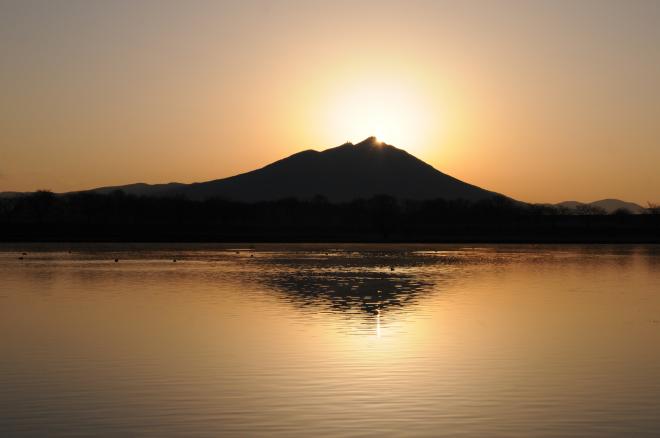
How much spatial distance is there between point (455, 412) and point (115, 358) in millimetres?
13069

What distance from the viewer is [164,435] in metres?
19.3

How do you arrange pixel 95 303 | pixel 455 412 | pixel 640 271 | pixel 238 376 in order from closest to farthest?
pixel 455 412
pixel 238 376
pixel 95 303
pixel 640 271

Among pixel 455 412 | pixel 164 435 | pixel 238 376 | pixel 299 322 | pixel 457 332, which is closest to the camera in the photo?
pixel 164 435

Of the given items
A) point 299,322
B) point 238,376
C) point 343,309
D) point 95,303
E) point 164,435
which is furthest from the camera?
point 95,303

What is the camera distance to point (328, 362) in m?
29.3

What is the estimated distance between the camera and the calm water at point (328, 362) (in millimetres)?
20891

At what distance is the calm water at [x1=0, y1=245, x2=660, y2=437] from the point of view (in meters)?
20.9

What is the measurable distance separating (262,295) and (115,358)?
2526 centimetres

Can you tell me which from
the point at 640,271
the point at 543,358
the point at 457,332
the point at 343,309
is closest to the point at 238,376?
the point at 543,358

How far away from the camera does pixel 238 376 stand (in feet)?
87.8

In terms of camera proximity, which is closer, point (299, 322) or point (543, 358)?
point (543, 358)

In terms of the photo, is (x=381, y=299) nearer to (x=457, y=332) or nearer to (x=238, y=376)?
(x=457, y=332)

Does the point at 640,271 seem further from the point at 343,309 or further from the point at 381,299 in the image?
the point at 343,309

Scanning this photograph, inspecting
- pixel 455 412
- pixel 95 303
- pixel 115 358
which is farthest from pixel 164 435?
pixel 95 303
